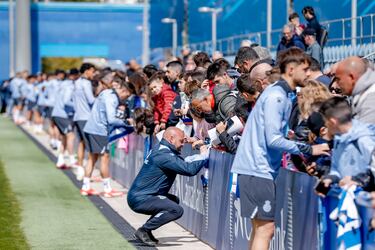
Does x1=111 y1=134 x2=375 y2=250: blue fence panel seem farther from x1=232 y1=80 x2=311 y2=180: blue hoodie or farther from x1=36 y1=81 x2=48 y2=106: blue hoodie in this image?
x1=36 y1=81 x2=48 y2=106: blue hoodie

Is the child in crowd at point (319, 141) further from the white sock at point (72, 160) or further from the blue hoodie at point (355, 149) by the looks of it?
the white sock at point (72, 160)

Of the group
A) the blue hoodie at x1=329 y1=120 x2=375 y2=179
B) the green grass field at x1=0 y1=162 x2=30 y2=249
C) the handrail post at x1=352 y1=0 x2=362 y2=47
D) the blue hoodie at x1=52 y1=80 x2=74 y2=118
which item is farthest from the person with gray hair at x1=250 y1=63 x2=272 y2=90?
the blue hoodie at x1=52 y1=80 x2=74 y2=118

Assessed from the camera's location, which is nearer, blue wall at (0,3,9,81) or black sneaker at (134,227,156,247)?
black sneaker at (134,227,156,247)

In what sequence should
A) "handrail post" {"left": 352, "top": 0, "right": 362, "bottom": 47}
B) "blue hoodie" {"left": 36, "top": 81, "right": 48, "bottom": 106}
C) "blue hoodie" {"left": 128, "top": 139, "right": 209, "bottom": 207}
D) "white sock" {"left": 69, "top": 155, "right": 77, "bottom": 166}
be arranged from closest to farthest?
1. "blue hoodie" {"left": 128, "top": 139, "right": 209, "bottom": 207}
2. "handrail post" {"left": 352, "top": 0, "right": 362, "bottom": 47}
3. "white sock" {"left": 69, "top": 155, "right": 77, "bottom": 166}
4. "blue hoodie" {"left": 36, "top": 81, "right": 48, "bottom": 106}

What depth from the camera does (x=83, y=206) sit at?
16328mm

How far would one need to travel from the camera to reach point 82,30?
68.2 m

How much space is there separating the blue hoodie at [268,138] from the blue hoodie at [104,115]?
847cm

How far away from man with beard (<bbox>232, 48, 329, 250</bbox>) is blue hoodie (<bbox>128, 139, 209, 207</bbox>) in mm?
2831

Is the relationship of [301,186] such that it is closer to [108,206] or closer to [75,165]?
[108,206]

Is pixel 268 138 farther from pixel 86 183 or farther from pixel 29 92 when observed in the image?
pixel 29 92

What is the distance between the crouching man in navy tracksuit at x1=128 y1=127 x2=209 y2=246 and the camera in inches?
467

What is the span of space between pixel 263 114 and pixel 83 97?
11.7 m

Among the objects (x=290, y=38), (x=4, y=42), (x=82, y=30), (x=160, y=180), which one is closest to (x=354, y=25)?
(x=290, y=38)

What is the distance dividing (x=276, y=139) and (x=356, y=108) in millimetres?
779
